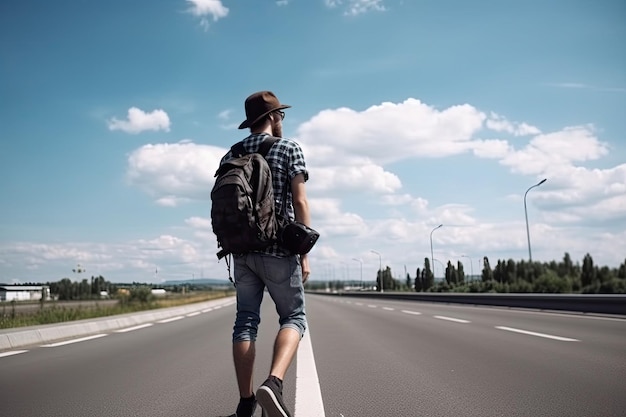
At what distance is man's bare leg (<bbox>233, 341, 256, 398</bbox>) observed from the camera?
10.5 ft

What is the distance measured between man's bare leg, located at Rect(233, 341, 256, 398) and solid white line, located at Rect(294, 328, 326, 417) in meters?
0.65

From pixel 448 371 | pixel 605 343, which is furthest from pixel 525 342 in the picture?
pixel 448 371

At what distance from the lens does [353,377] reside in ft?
17.7

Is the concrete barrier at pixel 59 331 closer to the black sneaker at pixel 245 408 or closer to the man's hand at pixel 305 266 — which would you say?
the black sneaker at pixel 245 408

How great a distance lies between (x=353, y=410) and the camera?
12.8 ft

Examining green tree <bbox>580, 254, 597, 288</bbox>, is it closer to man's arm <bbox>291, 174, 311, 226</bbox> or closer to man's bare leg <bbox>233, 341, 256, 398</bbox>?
man's arm <bbox>291, 174, 311, 226</bbox>

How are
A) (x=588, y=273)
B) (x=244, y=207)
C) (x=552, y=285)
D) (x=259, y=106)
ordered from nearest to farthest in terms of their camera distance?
1. (x=244, y=207)
2. (x=259, y=106)
3. (x=552, y=285)
4. (x=588, y=273)

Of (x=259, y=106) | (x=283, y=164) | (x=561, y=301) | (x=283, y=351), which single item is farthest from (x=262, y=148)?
(x=561, y=301)

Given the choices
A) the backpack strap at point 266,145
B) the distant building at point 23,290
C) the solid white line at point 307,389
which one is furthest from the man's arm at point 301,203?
the distant building at point 23,290

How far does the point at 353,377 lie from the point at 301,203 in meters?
2.67

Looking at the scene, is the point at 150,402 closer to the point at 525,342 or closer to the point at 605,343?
the point at 525,342

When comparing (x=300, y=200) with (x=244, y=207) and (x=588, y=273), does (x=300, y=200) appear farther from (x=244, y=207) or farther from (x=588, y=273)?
(x=588, y=273)

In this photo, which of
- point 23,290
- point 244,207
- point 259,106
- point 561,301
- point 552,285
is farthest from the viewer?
point 23,290

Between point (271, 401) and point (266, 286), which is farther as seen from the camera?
point (266, 286)
